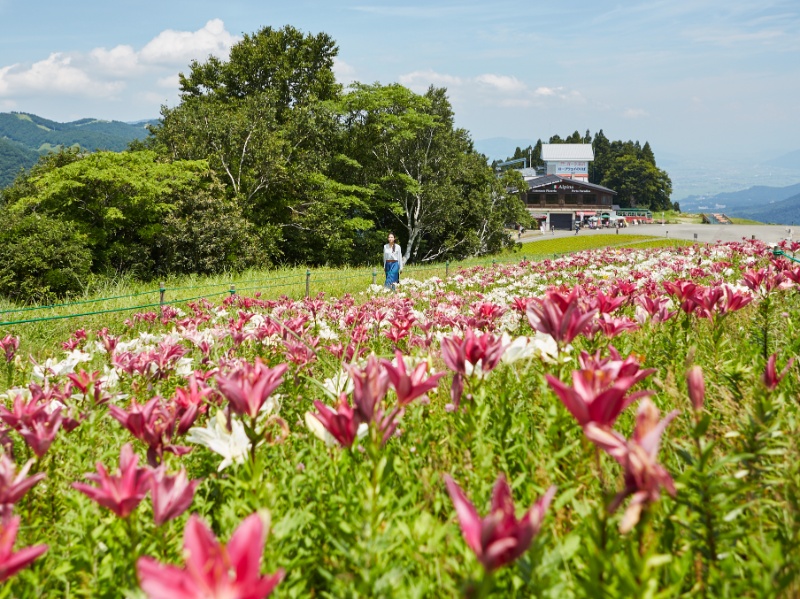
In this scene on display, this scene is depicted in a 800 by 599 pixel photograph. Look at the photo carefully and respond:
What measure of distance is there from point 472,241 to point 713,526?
1208 inches

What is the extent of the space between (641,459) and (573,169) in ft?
378

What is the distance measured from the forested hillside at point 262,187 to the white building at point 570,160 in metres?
78.5

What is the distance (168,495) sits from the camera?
43.5 inches

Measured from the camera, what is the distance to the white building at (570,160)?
107 metres

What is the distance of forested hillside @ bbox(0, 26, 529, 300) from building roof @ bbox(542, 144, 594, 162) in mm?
79860

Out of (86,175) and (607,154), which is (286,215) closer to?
(86,175)

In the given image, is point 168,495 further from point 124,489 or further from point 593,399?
point 593,399

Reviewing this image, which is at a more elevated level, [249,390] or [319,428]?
[249,390]

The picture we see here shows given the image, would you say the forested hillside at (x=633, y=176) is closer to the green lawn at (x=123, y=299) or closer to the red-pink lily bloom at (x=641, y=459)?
the green lawn at (x=123, y=299)

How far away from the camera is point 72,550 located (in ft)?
4.78

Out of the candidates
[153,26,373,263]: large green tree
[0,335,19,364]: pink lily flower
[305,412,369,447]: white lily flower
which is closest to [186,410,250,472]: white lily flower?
[305,412,369,447]: white lily flower

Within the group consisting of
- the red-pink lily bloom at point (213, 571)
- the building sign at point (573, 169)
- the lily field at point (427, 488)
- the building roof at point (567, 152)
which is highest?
the building roof at point (567, 152)

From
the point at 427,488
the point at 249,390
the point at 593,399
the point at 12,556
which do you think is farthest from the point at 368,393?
the point at 12,556

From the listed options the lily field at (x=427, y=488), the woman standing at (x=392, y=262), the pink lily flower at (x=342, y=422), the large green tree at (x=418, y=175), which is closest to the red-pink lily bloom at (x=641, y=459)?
the lily field at (x=427, y=488)
